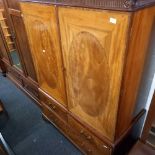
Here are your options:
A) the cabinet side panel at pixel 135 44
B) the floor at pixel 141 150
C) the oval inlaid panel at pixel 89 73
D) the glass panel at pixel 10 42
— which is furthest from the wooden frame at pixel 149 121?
the glass panel at pixel 10 42

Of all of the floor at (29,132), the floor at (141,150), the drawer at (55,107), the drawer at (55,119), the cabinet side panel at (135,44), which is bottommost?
the floor at (29,132)

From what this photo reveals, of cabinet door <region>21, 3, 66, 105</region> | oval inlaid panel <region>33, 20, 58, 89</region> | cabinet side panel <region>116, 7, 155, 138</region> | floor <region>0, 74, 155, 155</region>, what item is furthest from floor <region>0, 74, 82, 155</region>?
cabinet side panel <region>116, 7, 155, 138</region>

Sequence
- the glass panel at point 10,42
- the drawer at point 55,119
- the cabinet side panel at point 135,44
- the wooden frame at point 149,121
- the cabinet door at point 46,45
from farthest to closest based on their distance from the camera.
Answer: the glass panel at point 10,42
the drawer at point 55,119
the wooden frame at point 149,121
the cabinet door at point 46,45
the cabinet side panel at point 135,44

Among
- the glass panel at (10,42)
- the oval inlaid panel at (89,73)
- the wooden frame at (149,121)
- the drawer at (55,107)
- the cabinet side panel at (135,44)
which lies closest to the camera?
the cabinet side panel at (135,44)

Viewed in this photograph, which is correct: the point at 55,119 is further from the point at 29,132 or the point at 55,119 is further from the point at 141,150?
the point at 141,150

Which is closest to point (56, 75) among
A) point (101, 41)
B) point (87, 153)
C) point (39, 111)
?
point (101, 41)

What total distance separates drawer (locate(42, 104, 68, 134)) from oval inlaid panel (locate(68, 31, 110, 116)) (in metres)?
0.50

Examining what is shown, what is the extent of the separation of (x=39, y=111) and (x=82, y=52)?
1.43 metres

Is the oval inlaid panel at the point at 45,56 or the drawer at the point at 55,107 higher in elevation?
the oval inlaid panel at the point at 45,56

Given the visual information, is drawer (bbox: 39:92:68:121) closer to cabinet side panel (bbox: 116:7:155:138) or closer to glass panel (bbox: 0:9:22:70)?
cabinet side panel (bbox: 116:7:155:138)

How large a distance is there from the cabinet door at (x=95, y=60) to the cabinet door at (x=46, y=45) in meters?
0.11

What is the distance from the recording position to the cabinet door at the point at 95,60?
75 cm

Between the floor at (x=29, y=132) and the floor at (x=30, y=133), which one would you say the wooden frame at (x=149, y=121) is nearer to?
the floor at (x=30, y=133)

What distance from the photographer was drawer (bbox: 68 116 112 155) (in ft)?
3.95
